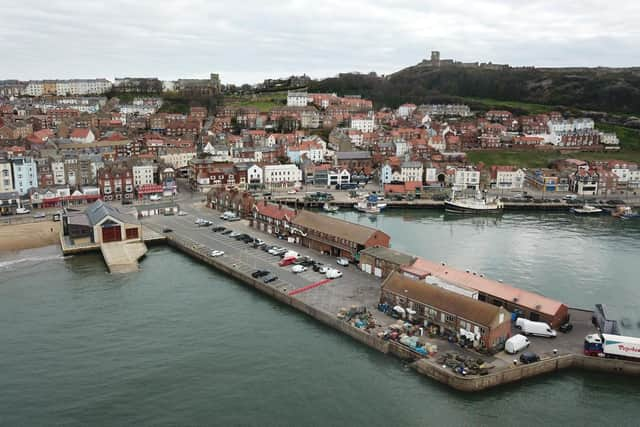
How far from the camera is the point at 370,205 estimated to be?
3753 cm

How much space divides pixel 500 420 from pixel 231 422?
6562mm

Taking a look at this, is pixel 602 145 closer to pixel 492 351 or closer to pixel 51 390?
pixel 492 351

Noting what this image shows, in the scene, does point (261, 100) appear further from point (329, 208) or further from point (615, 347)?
point (615, 347)

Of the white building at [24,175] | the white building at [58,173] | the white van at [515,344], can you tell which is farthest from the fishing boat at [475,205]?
the white building at [24,175]

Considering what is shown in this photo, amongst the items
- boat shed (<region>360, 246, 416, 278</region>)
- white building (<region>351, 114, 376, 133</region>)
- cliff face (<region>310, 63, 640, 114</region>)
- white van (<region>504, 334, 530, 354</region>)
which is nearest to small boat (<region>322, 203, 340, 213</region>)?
boat shed (<region>360, 246, 416, 278</region>)

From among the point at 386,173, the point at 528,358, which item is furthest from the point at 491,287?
the point at 386,173

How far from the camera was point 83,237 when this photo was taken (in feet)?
89.7

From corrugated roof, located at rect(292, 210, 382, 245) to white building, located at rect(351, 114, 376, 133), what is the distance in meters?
36.8

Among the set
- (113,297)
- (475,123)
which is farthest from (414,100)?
(113,297)

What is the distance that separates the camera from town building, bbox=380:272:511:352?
14805 millimetres

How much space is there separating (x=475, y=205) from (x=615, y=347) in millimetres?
23529

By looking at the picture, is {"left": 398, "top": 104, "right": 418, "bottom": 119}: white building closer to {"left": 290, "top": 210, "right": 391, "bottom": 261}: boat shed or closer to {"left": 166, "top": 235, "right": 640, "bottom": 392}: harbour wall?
{"left": 290, "top": 210, "right": 391, "bottom": 261}: boat shed

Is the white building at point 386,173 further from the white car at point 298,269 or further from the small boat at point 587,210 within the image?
the white car at point 298,269

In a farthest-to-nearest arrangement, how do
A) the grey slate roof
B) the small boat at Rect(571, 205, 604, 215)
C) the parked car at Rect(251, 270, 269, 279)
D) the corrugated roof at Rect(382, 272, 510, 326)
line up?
1. the small boat at Rect(571, 205, 604, 215)
2. the grey slate roof
3. the parked car at Rect(251, 270, 269, 279)
4. the corrugated roof at Rect(382, 272, 510, 326)
